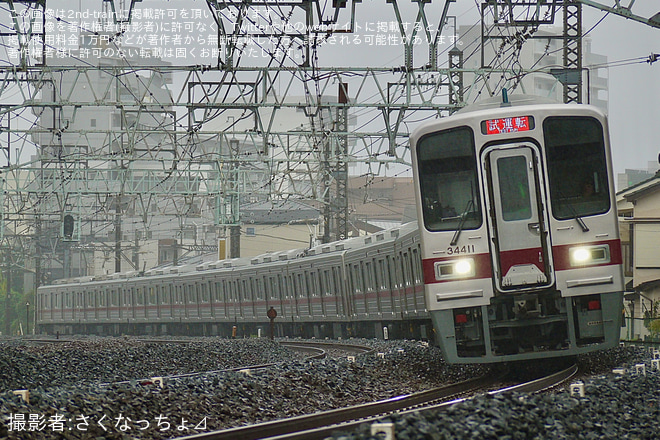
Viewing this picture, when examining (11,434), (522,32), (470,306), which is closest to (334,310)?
(522,32)

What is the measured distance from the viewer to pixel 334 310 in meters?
26.0

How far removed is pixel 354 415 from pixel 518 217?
3.33m

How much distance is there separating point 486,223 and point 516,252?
0.42m

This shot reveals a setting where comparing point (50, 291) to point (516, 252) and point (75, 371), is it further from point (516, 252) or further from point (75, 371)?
point (516, 252)

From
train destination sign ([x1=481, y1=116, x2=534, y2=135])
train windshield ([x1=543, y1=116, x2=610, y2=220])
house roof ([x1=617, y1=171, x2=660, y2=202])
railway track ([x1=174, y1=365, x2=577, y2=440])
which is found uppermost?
house roof ([x1=617, y1=171, x2=660, y2=202])

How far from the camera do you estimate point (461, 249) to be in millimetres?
10172

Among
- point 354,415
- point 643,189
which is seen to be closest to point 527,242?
point 354,415

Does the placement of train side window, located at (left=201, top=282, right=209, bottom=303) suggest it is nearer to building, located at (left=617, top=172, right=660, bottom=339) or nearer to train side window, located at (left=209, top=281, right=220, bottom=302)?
train side window, located at (left=209, top=281, right=220, bottom=302)

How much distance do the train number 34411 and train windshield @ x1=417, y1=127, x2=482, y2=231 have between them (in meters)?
0.20

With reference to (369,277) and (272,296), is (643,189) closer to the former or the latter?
(369,277)

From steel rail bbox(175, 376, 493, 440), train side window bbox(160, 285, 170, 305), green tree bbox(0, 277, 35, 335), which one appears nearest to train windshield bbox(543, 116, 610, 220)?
steel rail bbox(175, 376, 493, 440)

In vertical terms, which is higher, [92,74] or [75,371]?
[92,74]

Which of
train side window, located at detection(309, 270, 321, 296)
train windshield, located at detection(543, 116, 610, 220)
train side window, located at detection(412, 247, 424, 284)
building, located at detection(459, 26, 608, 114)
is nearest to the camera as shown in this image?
train windshield, located at detection(543, 116, 610, 220)

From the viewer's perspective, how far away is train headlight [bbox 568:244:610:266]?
33.0 ft
